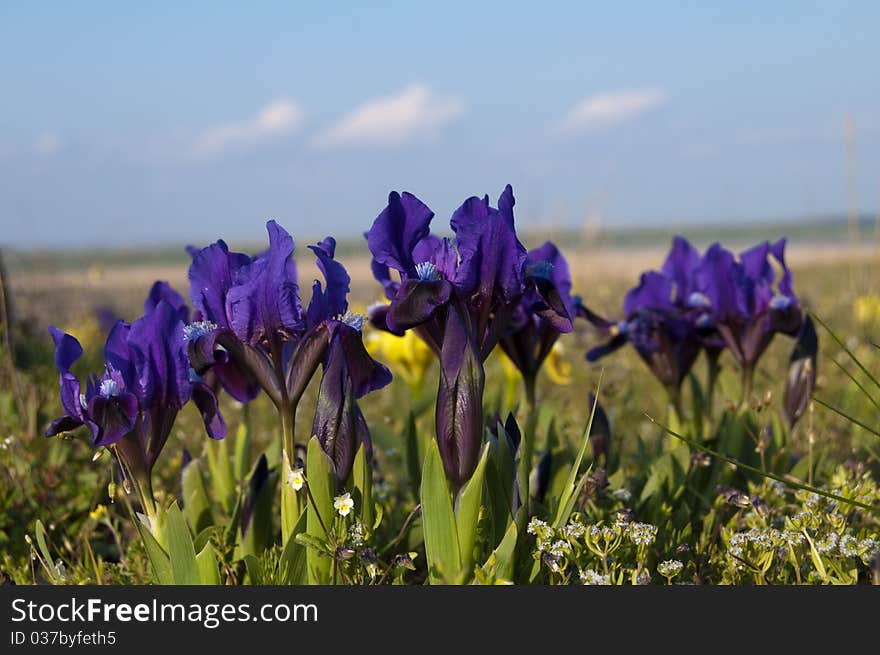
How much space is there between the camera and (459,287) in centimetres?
228

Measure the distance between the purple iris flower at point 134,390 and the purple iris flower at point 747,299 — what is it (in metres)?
2.01

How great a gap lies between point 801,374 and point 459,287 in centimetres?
199

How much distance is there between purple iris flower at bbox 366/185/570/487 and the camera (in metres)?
2.24

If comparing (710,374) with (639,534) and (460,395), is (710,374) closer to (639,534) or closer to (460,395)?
(639,534)

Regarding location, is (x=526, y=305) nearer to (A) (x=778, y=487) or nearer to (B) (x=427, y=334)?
(B) (x=427, y=334)

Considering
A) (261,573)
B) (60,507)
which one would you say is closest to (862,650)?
(261,573)

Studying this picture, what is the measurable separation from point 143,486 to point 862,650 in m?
1.75

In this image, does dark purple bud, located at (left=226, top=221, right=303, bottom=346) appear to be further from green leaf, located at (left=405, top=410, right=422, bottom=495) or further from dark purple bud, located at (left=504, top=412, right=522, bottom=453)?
green leaf, located at (left=405, top=410, right=422, bottom=495)

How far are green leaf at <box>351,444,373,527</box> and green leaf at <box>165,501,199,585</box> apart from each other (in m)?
0.44

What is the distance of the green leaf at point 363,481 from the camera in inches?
96.7

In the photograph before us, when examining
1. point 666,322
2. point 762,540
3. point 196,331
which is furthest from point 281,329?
point 666,322

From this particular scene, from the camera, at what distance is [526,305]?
298 centimetres

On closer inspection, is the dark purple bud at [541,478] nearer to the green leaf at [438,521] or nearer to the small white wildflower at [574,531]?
the small white wildflower at [574,531]

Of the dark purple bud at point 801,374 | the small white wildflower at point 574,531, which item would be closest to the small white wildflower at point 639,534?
the small white wildflower at point 574,531
